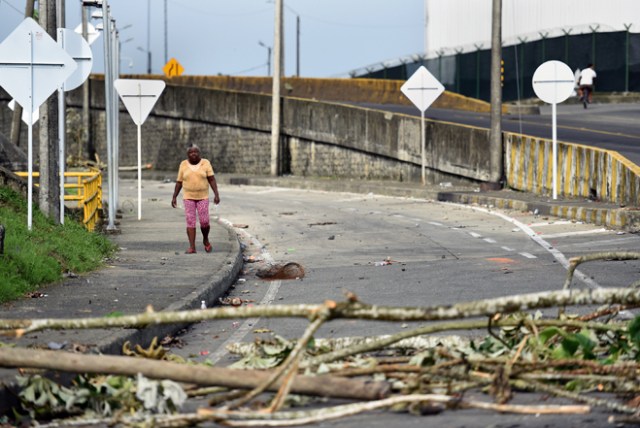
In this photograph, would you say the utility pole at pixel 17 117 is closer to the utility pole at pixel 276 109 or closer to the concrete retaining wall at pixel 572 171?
the utility pole at pixel 276 109

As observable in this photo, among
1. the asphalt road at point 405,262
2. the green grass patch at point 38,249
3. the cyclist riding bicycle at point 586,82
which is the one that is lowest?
the asphalt road at point 405,262

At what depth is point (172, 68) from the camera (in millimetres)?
64125

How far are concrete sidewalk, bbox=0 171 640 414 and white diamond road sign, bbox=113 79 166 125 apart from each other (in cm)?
207

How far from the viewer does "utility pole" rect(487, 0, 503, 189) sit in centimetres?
3372

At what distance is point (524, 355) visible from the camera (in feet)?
26.2

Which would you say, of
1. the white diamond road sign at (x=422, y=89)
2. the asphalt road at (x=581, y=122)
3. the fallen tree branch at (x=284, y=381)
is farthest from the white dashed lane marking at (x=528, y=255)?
the white diamond road sign at (x=422, y=89)

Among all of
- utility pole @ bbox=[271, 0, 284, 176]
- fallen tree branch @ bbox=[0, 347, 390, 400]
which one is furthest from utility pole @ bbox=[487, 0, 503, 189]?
fallen tree branch @ bbox=[0, 347, 390, 400]

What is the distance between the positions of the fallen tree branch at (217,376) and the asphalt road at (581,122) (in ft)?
81.4

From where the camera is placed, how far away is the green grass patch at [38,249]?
45.8 ft

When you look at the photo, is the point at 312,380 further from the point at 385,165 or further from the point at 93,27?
the point at 385,165

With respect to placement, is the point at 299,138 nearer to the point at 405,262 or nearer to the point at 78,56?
the point at 78,56

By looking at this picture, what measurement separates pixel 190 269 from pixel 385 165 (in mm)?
26057

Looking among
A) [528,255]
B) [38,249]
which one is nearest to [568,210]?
[528,255]

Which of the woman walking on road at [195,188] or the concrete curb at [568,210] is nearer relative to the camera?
the woman walking on road at [195,188]
